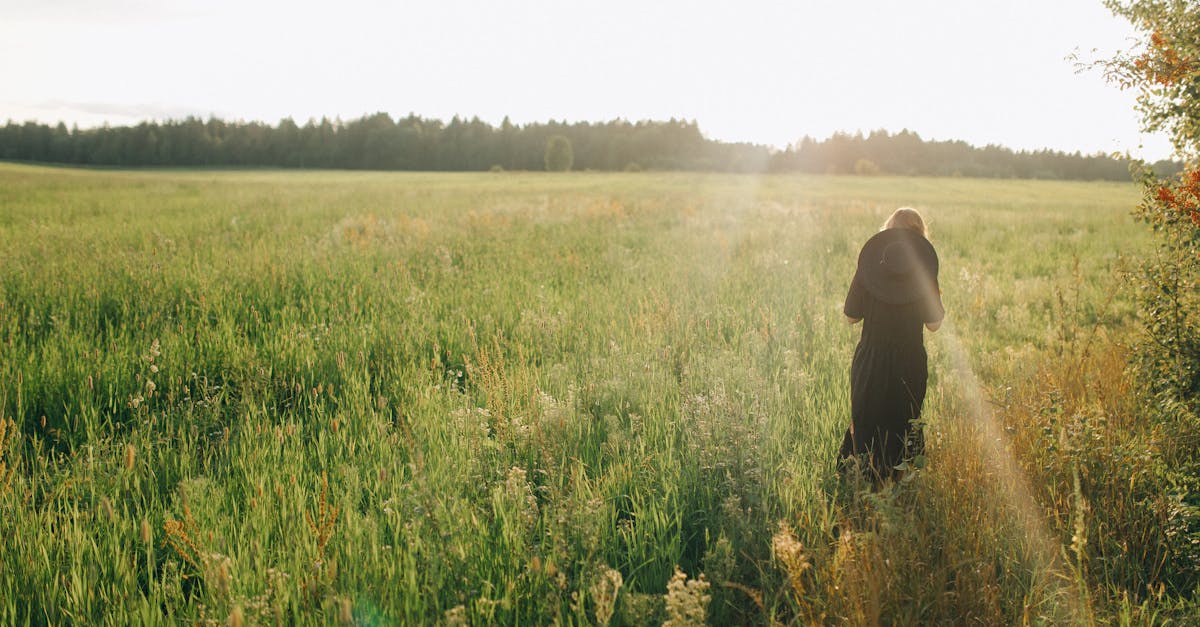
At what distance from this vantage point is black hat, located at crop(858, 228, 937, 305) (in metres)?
3.30

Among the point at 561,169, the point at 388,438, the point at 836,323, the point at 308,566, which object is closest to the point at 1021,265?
the point at 836,323

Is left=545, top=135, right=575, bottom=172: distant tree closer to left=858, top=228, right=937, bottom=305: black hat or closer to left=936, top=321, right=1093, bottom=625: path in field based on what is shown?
left=936, top=321, right=1093, bottom=625: path in field

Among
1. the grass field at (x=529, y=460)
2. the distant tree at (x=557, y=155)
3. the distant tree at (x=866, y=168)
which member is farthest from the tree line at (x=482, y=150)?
the grass field at (x=529, y=460)

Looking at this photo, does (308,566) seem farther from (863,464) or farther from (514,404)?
(863,464)

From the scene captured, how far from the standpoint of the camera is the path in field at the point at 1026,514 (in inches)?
97.5

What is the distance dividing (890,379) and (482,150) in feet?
333

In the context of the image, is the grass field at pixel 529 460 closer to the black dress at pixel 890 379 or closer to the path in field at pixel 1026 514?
the path in field at pixel 1026 514

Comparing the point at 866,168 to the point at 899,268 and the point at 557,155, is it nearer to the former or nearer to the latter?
the point at 557,155

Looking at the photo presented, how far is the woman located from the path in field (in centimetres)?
45

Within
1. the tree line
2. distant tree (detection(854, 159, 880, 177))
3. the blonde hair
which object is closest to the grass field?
the blonde hair

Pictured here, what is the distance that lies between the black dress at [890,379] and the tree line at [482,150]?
8678 cm

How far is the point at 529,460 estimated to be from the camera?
3.56 meters

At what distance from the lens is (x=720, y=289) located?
7.70m

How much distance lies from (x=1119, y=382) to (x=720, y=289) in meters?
4.02
